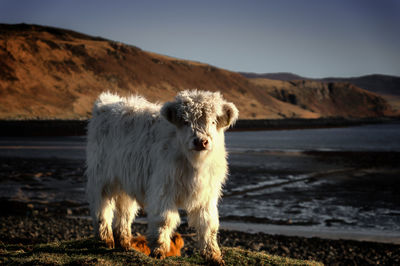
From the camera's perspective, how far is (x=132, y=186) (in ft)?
17.8

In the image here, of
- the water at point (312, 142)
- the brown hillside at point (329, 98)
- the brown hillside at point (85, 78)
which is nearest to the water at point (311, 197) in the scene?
the water at point (312, 142)

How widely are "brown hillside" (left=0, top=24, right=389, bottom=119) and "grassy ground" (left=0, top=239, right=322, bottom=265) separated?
65.2m

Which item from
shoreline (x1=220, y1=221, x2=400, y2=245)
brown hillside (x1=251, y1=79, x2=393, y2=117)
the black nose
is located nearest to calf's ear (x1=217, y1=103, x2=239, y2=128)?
the black nose

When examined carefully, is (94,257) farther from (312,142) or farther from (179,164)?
(312,142)

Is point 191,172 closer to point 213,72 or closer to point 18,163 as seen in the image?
point 18,163

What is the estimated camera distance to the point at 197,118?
4.59 meters

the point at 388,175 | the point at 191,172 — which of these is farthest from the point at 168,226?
the point at 388,175

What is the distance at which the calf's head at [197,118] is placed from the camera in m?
4.49

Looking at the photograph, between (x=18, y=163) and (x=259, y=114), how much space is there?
9423cm

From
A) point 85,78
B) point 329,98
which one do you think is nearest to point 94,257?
point 85,78

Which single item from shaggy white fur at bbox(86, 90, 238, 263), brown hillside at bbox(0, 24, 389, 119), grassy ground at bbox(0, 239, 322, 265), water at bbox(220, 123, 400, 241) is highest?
→ brown hillside at bbox(0, 24, 389, 119)

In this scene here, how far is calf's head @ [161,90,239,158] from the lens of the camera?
14.7 ft

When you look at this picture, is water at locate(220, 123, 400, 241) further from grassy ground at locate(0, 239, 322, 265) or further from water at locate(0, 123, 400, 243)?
grassy ground at locate(0, 239, 322, 265)

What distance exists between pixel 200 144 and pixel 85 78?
A: 99.0m
